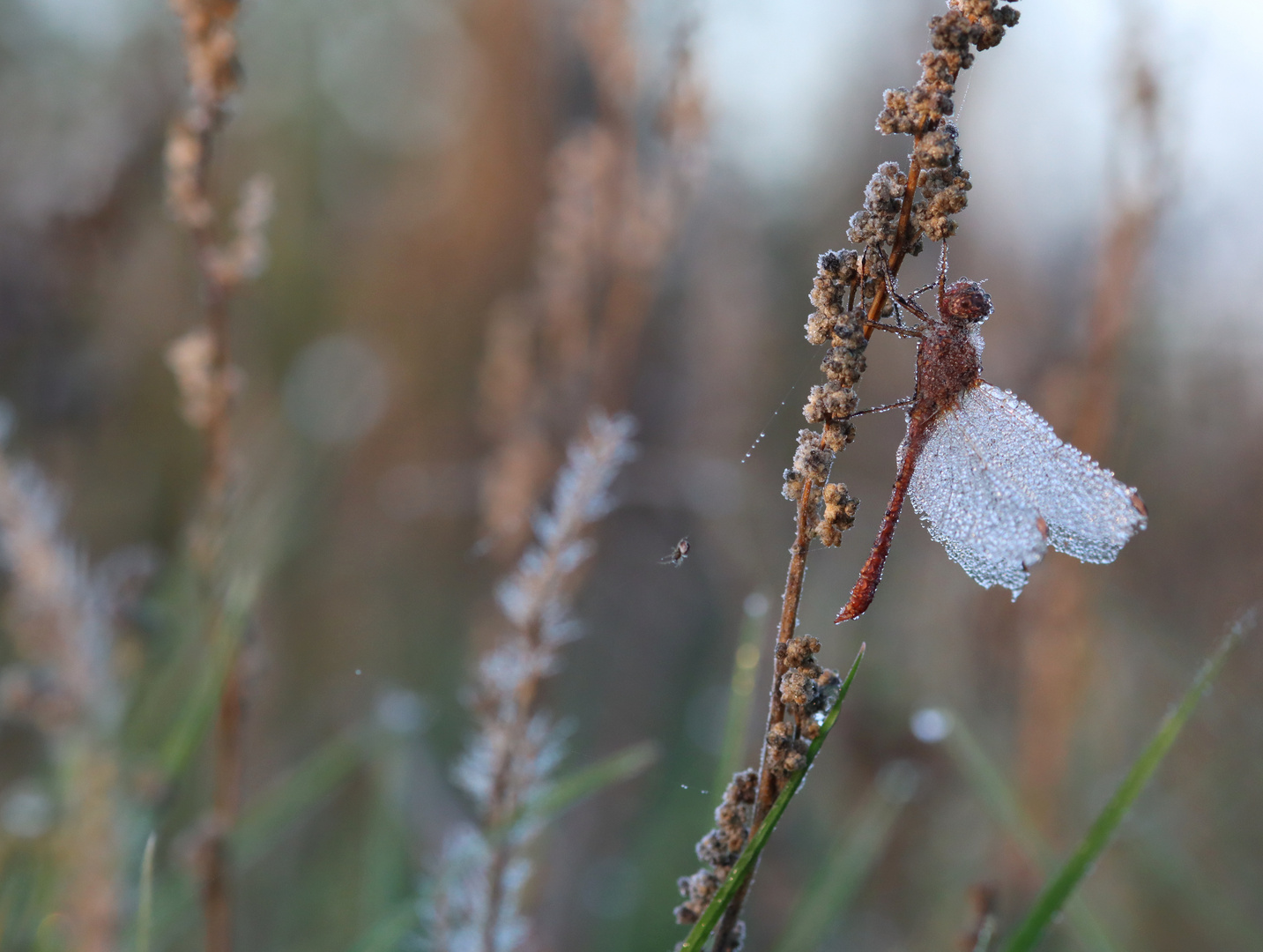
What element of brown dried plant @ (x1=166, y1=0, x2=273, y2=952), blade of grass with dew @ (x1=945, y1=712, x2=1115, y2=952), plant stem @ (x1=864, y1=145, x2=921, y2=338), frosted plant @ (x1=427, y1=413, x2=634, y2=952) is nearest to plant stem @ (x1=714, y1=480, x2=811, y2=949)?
plant stem @ (x1=864, y1=145, x2=921, y2=338)

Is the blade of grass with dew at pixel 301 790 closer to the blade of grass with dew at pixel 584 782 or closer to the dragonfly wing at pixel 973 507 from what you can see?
the blade of grass with dew at pixel 584 782

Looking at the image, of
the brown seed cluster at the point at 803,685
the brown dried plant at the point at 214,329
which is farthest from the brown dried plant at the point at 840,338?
the brown dried plant at the point at 214,329

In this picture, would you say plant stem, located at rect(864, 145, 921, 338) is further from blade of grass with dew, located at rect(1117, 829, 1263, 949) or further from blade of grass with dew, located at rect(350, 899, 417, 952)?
blade of grass with dew, located at rect(1117, 829, 1263, 949)

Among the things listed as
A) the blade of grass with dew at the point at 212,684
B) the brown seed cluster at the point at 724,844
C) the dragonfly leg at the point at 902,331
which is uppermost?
the blade of grass with dew at the point at 212,684

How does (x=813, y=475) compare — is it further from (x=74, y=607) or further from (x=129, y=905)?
(x=129, y=905)

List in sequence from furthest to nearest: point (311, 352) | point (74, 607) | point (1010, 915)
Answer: point (311, 352), point (1010, 915), point (74, 607)

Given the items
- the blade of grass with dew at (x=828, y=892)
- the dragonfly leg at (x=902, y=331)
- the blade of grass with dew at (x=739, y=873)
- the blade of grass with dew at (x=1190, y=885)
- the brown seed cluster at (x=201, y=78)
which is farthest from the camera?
the blade of grass with dew at (x=1190, y=885)

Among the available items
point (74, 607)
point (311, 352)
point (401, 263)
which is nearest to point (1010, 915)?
point (74, 607)

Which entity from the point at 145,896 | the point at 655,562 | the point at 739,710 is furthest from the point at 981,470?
the point at 655,562
